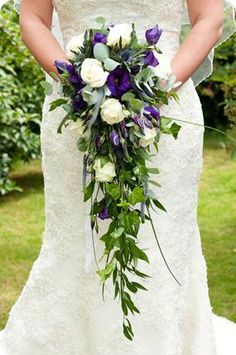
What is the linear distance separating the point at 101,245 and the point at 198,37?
967 millimetres

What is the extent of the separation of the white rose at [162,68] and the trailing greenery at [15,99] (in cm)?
485

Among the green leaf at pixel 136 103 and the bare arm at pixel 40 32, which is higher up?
the bare arm at pixel 40 32

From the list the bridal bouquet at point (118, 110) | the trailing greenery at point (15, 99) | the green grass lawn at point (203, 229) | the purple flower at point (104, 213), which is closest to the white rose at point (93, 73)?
the bridal bouquet at point (118, 110)

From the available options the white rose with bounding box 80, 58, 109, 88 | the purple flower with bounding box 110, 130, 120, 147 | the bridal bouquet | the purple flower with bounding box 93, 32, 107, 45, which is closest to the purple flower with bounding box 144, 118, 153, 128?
the bridal bouquet

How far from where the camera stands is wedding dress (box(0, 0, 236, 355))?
4023 mm

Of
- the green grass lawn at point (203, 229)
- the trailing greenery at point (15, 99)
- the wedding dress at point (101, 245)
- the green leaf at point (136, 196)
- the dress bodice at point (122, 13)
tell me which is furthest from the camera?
the trailing greenery at point (15, 99)

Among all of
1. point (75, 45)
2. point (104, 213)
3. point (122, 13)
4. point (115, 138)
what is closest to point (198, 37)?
point (122, 13)

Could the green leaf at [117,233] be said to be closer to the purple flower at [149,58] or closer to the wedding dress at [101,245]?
the wedding dress at [101,245]

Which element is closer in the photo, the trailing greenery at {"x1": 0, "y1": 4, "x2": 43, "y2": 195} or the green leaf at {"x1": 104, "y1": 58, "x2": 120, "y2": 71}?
the green leaf at {"x1": 104, "y1": 58, "x2": 120, "y2": 71}

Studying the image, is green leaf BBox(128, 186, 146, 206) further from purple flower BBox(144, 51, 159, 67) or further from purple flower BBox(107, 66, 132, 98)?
purple flower BBox(144, 51, 159, 67)

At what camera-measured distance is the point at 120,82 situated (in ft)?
11.5

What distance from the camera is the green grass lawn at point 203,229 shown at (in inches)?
251

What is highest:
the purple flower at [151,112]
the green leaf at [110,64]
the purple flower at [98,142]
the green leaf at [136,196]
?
the green leaf at [110,64]

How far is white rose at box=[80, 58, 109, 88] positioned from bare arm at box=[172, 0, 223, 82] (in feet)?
1.69
